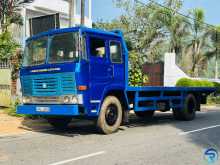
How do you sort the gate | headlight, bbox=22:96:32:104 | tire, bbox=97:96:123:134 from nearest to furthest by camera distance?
tire, bbox=97:96:123:134 → headlight, bbox=22:96:32:104 → the gate

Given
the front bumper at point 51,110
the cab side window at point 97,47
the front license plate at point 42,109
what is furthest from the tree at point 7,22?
the cab side window at point 97,47

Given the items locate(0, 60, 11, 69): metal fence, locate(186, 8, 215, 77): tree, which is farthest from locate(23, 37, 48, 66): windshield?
locate(186, 8, 215, 77): tree

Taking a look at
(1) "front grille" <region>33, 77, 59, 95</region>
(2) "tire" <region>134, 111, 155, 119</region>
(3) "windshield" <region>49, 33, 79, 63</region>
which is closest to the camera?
(3) "windshield" <region>49, 33, 79, 63</region>

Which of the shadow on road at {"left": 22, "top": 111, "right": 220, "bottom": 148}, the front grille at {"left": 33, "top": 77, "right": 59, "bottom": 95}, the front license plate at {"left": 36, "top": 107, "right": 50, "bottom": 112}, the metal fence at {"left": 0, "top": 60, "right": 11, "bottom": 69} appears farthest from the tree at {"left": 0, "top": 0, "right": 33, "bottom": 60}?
the front license plate at {"left": 36, "top": 107, "right": 50, "bottom": 112}

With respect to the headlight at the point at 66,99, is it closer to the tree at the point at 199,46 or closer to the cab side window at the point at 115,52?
the cab side window at the point at 115,52

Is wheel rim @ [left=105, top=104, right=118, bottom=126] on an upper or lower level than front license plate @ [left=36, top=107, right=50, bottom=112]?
lower

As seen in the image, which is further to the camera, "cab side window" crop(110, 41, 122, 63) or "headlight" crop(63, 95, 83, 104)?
"cab side window" crop(110, 41, 122, 63)

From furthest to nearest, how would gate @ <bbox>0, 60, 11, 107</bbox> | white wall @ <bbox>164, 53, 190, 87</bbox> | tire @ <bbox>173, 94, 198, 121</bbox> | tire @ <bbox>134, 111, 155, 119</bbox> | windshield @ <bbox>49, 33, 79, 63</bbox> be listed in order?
white wall @ <bbox>164, 53, 190, 87</bbox>
gate @ <bbox>0, 60, 11, 107</bbox>
tire @ <bbox>134, 111, 155, 119</bbox>
tire @ <bbox>173, 94, 198, 121</bbox>
windshield @ <bbox>49, 33, 79, 63</bbox>

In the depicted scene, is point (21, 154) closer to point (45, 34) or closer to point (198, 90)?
point (45, 34)

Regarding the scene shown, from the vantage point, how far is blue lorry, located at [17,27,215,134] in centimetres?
1053

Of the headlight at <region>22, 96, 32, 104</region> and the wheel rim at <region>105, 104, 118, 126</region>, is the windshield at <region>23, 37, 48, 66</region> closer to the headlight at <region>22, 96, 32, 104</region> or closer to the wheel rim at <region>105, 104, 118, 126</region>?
the headlight at <region>22, 96, 32, 104</region>

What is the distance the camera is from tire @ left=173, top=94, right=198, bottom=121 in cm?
1507

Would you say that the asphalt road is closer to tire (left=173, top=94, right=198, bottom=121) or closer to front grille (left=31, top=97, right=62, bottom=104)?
front grille (left=31, top=97, right=62, bottom=104)

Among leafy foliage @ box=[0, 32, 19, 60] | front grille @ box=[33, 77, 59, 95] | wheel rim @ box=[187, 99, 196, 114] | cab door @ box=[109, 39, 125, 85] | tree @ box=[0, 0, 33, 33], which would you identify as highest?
tree @ box=[0, 0, 33, 33]
